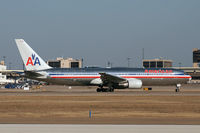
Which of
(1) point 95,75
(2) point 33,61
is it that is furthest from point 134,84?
(2) point 33,61

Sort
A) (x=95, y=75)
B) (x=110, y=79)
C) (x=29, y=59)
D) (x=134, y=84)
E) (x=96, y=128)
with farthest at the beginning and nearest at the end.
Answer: (x=29, y=59) < (x=95, y=75) < (x=110, y=79) < (x=134, y=84) < (x=96, y=128)

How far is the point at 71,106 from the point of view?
1468 inches

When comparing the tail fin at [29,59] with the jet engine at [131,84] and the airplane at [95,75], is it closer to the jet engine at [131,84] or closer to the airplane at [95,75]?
the airplane at [95,75]

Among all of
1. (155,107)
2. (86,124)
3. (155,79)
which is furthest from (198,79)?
(86,124)

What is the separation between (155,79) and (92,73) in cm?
1053

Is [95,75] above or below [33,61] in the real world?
below

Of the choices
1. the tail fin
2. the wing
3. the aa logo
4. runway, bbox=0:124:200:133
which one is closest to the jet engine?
the wing

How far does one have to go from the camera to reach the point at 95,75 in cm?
6328

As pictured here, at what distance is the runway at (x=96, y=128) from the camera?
20.0 metres

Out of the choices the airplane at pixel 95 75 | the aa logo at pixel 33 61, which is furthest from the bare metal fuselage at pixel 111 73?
the aa logo at pixel 33 61

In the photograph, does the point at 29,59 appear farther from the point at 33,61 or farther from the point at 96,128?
the point at 96,128

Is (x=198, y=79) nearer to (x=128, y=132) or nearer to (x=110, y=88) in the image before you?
(x=110, y=88)

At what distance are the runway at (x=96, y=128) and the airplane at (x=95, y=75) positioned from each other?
39930 millimetres

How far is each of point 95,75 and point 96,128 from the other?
4236 cm
